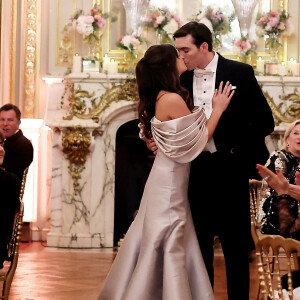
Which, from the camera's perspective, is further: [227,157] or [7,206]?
[7,206]

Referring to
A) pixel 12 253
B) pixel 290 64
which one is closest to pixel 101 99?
pixel 290 64

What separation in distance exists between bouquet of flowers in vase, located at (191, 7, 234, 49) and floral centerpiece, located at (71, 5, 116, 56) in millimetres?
1042

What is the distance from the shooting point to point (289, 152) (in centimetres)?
530

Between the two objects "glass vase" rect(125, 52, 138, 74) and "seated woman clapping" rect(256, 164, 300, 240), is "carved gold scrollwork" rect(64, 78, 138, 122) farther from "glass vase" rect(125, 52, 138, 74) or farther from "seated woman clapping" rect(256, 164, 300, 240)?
"seated woman clapping" rect(256, 164, 300, 240)

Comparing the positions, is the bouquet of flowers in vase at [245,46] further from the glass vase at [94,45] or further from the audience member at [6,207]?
the audience member at [6,207]

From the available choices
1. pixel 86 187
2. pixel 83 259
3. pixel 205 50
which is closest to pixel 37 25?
pixel 86 187

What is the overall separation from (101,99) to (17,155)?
1.81 meters

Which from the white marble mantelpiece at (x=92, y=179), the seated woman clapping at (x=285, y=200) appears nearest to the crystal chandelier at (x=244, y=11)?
the white marble mantelpiece at (x=92, y=179)

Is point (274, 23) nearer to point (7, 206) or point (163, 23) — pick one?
point (163, 23)

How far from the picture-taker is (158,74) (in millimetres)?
3859

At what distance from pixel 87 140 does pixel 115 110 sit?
1.45 ft

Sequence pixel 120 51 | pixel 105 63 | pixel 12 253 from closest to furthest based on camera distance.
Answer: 1. pixel 12 253
2. pixel 105 63
3. pixel 120 51

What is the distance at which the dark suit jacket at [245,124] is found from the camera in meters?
3.87

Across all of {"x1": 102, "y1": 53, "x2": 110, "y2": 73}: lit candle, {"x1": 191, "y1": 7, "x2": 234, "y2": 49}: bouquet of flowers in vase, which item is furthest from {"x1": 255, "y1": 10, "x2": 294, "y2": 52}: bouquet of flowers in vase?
{"x1": 102, "y1": 53, "x2": 110, "y2": 73}: lit candle
